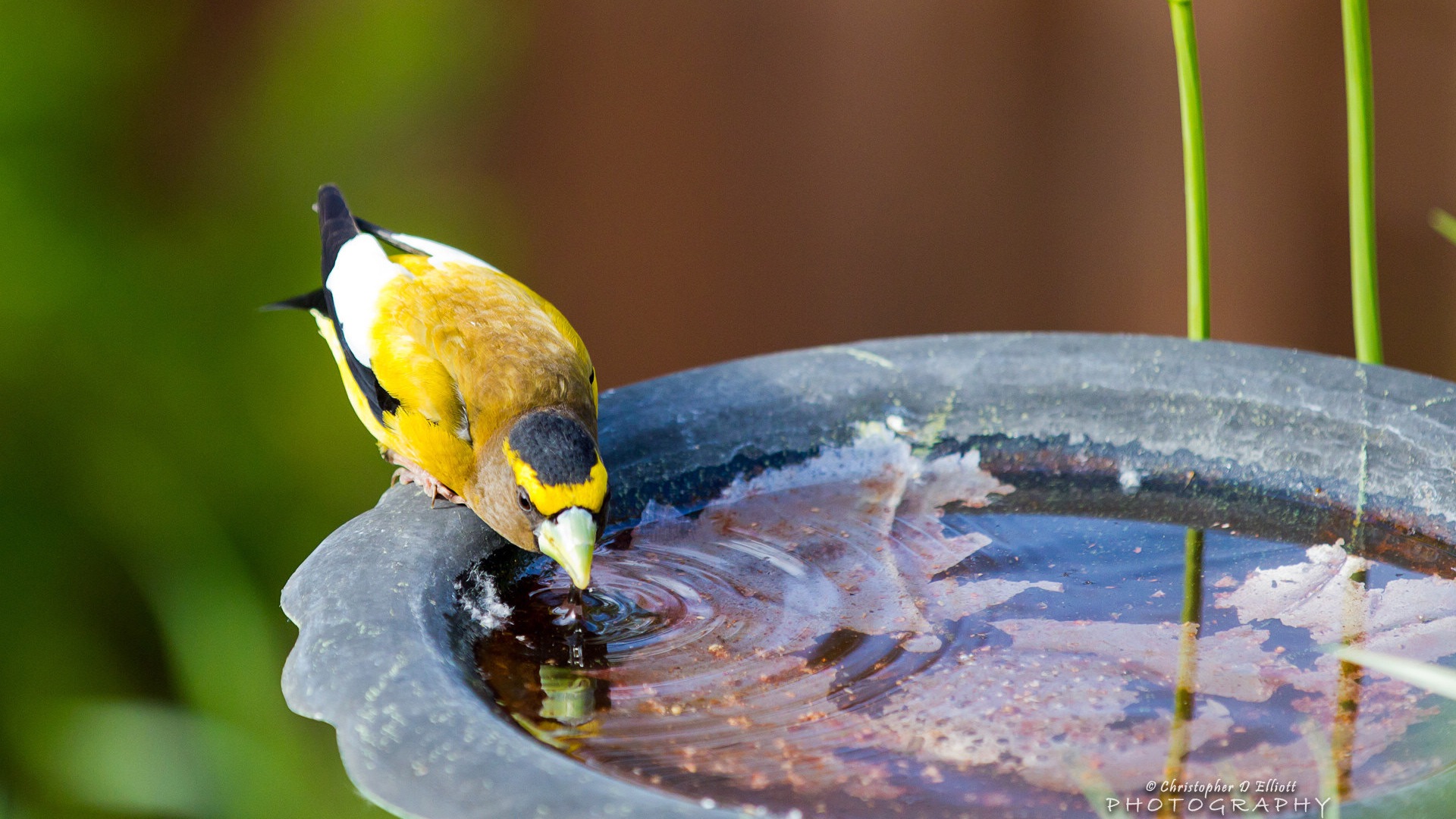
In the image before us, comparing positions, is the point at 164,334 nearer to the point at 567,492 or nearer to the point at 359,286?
the point at 359,286

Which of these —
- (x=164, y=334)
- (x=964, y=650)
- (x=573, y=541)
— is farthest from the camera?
(x=164, y=334)

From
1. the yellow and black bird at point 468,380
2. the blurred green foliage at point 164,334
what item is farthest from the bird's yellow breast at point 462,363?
the blurred green foliage at point 164,334

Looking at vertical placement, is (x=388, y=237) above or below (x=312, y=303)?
above

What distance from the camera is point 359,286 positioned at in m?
2.38

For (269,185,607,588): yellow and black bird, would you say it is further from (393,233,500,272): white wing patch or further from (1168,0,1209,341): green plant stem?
(1168,0,1209,341): green plant stem

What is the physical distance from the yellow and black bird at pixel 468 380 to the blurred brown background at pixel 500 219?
2.87 ft

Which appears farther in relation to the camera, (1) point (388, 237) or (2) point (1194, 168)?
(1) point (388, 237)

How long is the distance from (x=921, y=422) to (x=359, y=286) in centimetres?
102

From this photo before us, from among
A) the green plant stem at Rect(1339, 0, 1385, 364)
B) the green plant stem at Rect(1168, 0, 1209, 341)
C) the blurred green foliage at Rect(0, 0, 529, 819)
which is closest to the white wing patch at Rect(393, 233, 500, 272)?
the blurred green foliage at Rect(0, 0, 529, 819)

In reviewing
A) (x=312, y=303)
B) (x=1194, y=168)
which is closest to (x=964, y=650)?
(x=1194, y=168)

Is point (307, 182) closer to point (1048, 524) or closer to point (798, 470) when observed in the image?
point (798, 470)

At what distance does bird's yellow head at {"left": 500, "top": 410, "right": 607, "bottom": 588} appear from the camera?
166 cm

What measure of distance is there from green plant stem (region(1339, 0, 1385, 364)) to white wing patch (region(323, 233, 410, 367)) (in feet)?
5.00

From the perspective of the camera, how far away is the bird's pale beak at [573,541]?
1.63 metres
